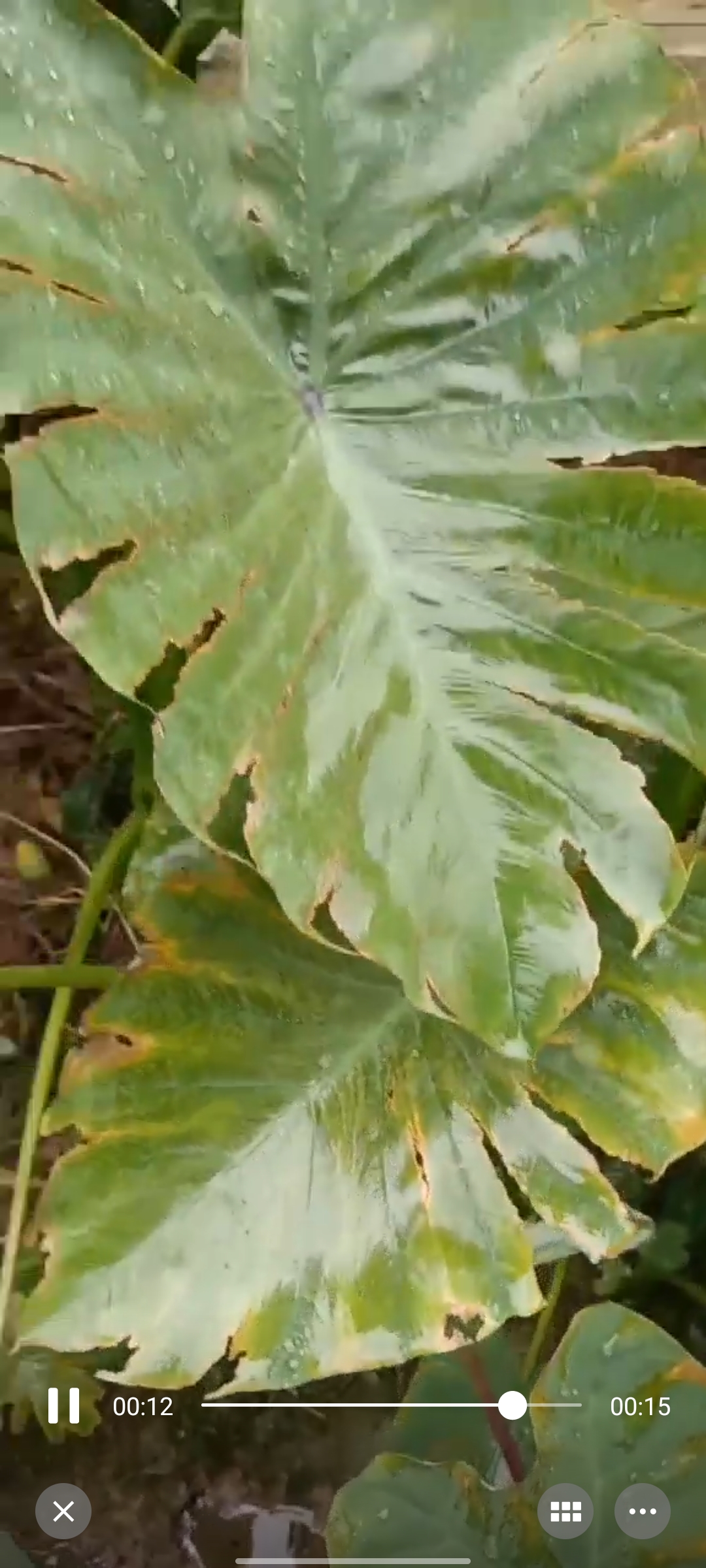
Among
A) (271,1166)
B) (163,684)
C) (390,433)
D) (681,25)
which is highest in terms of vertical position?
(681,25)

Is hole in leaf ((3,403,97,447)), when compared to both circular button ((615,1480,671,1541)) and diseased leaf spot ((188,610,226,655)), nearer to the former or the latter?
diseased leaf spot ((188,610,226,655))

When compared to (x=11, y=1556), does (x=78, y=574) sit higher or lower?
higher

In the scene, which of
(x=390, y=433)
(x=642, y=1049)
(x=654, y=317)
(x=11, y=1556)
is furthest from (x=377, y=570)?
(x=11, y=1556)

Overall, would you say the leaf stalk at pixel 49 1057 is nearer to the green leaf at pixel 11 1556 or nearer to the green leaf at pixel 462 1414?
the green leaf at pixel 11 1556

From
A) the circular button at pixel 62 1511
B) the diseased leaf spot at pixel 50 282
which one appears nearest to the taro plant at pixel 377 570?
the diseased leaf spot at pixel 50 282

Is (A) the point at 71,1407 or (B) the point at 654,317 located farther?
(A) the point at 71,1407

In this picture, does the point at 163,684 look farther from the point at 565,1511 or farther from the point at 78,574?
the point at 565,1511
